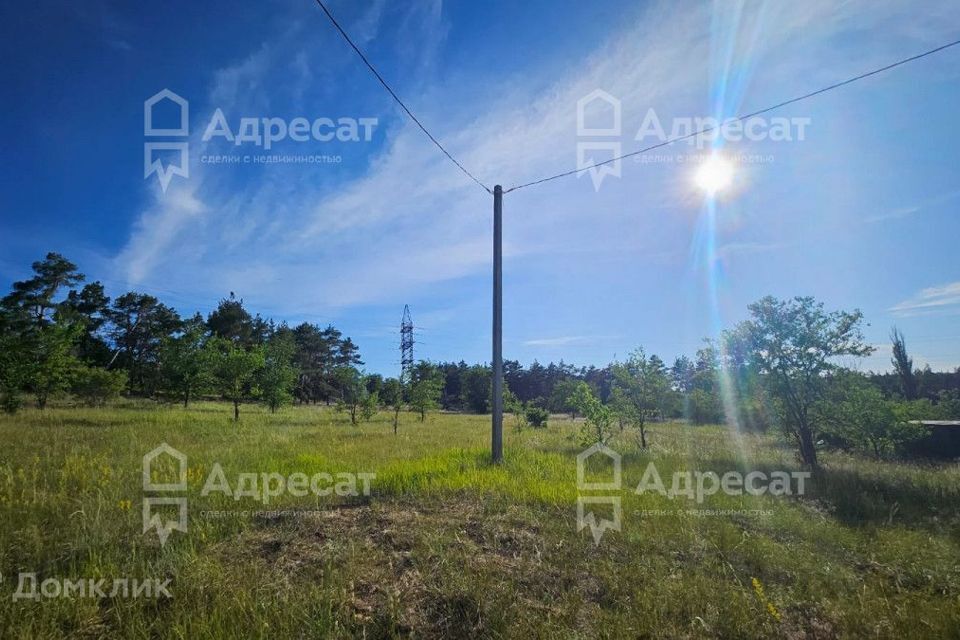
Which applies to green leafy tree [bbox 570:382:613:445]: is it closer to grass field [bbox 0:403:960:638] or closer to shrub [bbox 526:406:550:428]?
grass field [bbox 0:403:960:638]

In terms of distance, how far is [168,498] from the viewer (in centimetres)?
601

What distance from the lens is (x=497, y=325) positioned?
31.9 ft

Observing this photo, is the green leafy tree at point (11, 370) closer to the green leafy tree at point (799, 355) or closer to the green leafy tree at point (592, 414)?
the green leafy tree at point (592, 414)

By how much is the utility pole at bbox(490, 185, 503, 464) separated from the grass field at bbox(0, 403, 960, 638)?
5.15 ft

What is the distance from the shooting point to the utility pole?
31.2ft

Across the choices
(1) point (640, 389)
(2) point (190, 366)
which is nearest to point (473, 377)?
(2) point (190, 366)

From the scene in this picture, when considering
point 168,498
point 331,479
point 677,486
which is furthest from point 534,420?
point 168,498

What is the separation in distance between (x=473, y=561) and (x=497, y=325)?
602cm

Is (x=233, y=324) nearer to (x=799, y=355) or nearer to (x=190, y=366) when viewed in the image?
(x=190, y=366)

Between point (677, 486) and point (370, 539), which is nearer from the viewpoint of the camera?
point (370, 539)

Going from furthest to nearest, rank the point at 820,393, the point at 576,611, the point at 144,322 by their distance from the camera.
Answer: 1. the point at 144,322
2. the point at 820,393
3. the point at 576,611

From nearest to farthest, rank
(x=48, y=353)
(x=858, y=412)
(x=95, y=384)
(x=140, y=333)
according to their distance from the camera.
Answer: (x=858, y=412) < (x=48, y=353) < (x=95, y=384) < (x=140, y=333)

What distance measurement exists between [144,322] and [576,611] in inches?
2395

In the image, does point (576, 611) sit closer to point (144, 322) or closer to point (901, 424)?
point (901, 424)
